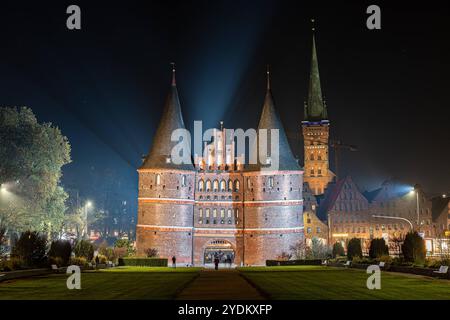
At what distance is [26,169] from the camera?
60.8 metres

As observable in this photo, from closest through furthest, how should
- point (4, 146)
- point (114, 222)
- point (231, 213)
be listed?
point (4, 146) < point (231, 213) < point (114, 222)

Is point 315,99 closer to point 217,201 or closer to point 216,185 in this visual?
point 216,185

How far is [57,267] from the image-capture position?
1852 inches

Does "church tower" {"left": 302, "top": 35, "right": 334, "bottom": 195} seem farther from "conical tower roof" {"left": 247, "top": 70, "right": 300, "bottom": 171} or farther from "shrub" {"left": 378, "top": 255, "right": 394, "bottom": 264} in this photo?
"shrub" {"left": 378, "top": 255, "right": 394, "bottom": 264}

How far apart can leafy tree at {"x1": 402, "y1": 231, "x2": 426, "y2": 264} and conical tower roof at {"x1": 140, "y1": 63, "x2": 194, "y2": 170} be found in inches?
1512

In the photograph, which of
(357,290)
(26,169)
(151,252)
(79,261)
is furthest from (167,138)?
(357,290)

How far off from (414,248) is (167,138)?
135ft

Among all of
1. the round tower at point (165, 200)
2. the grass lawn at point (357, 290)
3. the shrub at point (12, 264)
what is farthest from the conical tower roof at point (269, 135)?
the grass lawn at point (357, 290)

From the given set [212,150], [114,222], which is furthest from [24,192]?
[114,222]

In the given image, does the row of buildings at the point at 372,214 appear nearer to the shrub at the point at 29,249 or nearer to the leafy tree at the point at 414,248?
the leafy tree at the point at 414,248

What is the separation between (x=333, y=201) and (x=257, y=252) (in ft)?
148

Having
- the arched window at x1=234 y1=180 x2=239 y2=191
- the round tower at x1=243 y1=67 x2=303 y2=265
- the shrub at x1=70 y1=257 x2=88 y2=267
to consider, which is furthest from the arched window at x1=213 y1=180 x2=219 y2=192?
the shrub at x1=70 y1=257 x2=88 y2=267
